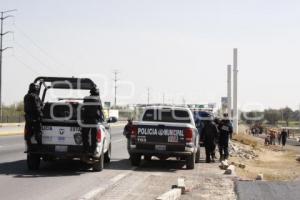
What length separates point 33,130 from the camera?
15.6 metres

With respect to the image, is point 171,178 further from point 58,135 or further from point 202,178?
point 58,135

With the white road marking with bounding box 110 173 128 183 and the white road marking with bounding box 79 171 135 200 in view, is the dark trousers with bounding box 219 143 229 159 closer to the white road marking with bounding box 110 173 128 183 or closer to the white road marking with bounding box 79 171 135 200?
the white road marking with bounding box 110 173 128 183

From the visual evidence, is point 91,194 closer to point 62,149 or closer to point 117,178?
point 117,178

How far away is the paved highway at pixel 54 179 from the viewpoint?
468 inches

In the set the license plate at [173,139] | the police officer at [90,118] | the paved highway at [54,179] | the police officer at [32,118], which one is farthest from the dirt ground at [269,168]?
the police officer at [32,118]

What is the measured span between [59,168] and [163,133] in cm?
318

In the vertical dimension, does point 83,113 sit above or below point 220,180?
above

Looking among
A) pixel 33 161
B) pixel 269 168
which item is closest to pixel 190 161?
pixel 33 161

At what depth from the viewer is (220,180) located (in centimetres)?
1530

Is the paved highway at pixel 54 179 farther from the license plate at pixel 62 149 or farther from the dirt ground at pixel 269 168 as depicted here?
the dirt ground at pixel 269 168

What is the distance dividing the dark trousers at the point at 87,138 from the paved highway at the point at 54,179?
2.24 ft

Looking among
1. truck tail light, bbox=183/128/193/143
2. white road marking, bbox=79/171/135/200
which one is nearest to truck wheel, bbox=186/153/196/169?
truck tail light, bbox=183/128/193/143

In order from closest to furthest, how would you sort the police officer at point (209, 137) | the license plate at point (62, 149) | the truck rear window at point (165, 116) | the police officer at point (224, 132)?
the license plate at point (62, 149) → the truck rear window at point (165, 116) → the police officer at point (209, 137) → the police officer at point (224, 132)

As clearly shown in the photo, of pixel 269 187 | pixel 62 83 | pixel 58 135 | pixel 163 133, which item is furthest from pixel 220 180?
pixel 62 83
